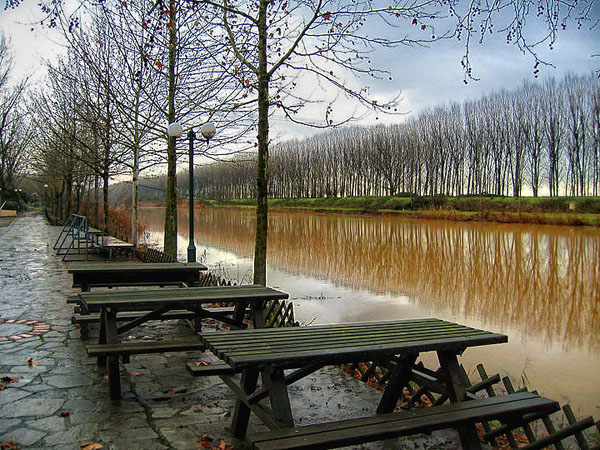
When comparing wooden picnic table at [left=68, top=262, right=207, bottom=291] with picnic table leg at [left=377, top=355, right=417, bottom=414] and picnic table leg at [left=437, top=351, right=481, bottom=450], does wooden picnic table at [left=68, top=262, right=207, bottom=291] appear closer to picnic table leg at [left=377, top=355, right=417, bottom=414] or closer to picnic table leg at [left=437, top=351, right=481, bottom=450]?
picnic table leg at [left=377, top=355, right=417, bottom=414]

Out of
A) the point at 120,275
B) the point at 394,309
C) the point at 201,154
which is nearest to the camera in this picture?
the point at 120,275

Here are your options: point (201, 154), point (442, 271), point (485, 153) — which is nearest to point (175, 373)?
point (201, 154)

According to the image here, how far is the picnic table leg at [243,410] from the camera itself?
3383 millimetres

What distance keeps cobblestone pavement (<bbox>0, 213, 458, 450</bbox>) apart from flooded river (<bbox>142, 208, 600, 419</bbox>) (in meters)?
2.89

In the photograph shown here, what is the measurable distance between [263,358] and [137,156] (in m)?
14.2

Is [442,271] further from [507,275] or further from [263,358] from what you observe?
[263,358]

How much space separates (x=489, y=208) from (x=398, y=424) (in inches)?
1741

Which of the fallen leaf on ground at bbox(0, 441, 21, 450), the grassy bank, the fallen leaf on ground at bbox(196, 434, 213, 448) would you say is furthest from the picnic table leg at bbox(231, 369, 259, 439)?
the grassy bank

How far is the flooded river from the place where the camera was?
7.07m

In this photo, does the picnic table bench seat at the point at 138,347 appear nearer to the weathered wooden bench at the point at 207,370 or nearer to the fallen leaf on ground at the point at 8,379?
the weathered wooden bench at the point at 207,370

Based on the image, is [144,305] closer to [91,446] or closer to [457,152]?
[91,446]

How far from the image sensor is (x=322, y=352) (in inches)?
114

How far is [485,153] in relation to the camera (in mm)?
52031

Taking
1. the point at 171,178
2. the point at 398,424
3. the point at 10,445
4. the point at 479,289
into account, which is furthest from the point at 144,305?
the point at 171,178
